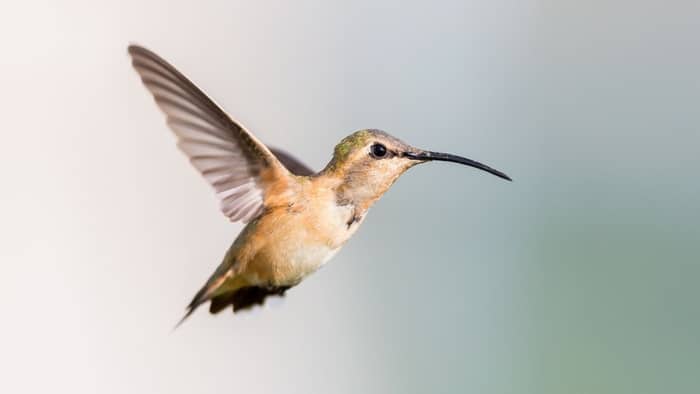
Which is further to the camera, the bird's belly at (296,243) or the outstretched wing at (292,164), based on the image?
the outstretched wing at (292,164)

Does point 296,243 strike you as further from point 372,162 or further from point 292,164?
point 292,164

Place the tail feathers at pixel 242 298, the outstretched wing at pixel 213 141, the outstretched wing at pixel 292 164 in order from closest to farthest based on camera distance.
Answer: the outstretched wing at pixel 213 141, the tail feathers at pixel 242 298, the outstretched wing at pixel 292 164

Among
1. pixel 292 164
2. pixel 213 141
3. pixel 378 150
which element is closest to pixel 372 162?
pixel 378 150

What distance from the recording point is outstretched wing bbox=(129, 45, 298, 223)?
659mm

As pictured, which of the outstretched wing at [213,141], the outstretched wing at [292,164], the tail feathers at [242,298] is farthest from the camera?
the outstretched wing at [292,164]

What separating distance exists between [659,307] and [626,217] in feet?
1.04

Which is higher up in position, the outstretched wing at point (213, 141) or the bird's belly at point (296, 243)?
the outstretched wing at point (213, 141)

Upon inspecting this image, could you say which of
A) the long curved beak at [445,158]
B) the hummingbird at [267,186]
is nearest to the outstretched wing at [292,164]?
the hummingbird at [267,186]

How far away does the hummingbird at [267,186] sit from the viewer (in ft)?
2.25

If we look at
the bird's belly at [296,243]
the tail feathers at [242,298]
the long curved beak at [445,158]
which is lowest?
the tail feathers at [242,298]

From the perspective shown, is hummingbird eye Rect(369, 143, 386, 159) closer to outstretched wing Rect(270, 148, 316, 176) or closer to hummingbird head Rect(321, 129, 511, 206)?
hummingbird head Rect(321, 129, 511, 206)

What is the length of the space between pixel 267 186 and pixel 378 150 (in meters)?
0.11

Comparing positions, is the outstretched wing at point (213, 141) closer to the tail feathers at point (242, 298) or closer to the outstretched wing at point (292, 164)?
the tail feathers at point (242, 298)

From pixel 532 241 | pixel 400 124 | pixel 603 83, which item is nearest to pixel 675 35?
pixel 603 83
